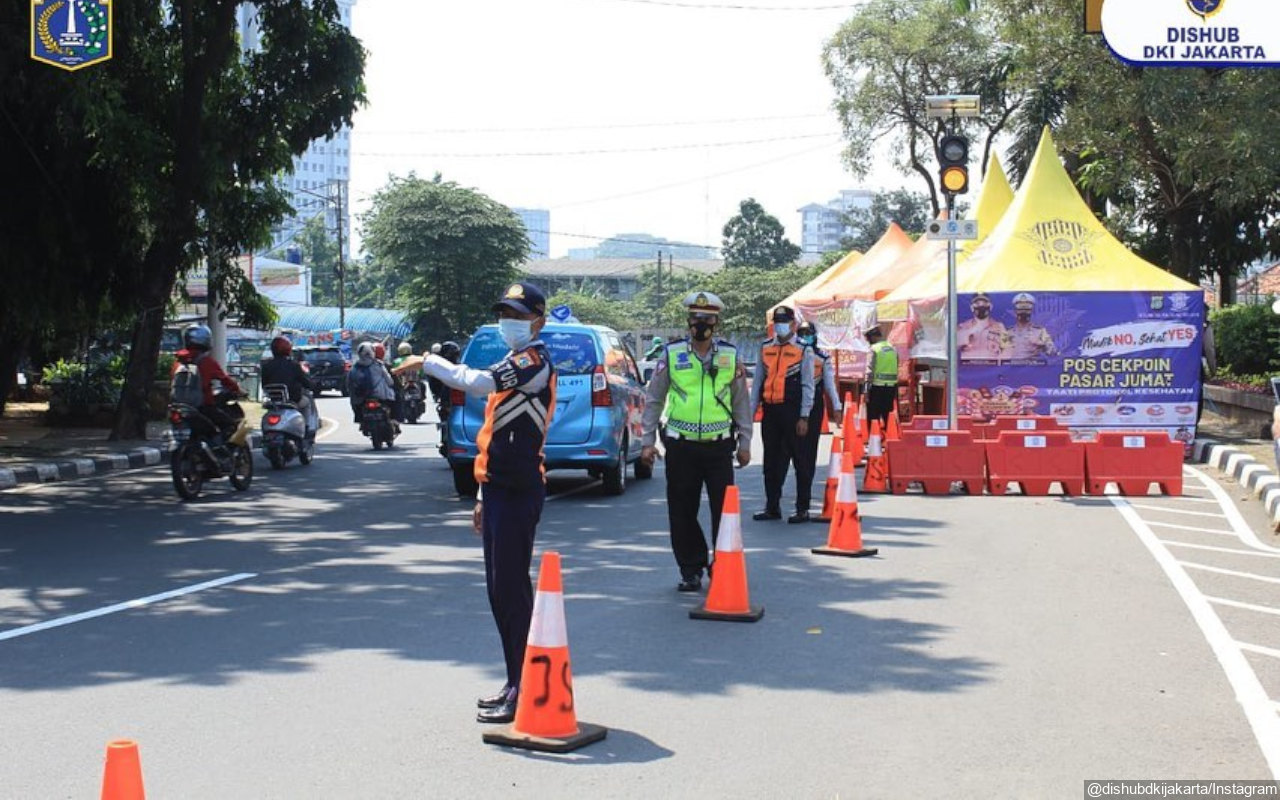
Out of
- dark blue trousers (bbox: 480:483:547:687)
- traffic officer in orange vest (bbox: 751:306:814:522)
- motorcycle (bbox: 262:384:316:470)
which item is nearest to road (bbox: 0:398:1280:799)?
dark blue trousers (bbox: 480:483:547:687)

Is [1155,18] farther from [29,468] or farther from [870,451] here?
[29,468]

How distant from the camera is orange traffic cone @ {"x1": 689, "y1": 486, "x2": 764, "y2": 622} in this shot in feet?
28.4

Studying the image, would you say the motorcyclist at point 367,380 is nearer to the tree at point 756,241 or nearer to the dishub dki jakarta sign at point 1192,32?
the dishub dki jakarta sign at point 1192,32

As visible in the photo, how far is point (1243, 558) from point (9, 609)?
345 inches

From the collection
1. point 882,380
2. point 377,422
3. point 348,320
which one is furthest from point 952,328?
point 348,320

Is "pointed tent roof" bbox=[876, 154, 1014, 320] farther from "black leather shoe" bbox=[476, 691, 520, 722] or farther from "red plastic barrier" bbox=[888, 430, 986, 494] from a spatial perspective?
"black leather shoe" bbox=[476, 691, 520, 722]

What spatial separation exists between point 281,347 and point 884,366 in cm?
785

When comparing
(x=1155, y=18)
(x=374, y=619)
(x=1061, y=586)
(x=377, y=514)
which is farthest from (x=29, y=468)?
(x=1155, y=18)

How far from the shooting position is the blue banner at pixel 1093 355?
20.9m

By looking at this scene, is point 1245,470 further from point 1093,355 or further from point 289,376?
point 289,376

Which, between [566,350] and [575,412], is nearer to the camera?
[575,412]

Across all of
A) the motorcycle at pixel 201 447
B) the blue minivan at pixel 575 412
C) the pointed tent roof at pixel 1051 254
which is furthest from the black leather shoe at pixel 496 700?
the pointed tent roof at pixel 1051 254

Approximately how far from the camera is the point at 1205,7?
7.40m

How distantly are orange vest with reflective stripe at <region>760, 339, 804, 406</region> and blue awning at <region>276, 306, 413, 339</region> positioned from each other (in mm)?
69315
